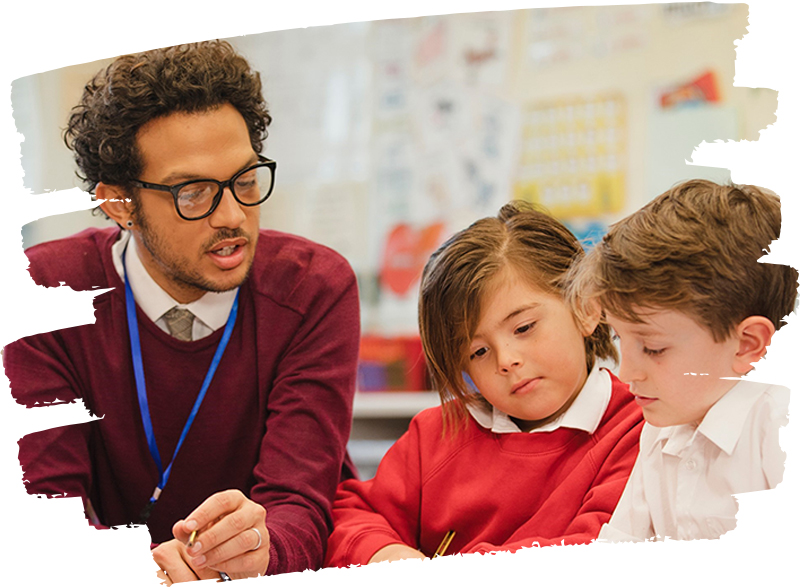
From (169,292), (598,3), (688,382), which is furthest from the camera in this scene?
(169,292)

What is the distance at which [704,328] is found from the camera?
75 centimetres

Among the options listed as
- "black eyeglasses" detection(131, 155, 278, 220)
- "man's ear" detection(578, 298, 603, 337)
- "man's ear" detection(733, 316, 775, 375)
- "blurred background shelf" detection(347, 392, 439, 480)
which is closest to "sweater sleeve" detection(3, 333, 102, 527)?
"black eyeglasses" detection(131, 155, 278, 220)

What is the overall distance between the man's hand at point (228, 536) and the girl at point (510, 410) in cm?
11

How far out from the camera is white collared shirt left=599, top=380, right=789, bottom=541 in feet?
2.46

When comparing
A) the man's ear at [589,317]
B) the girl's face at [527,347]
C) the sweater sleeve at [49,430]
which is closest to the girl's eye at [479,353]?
the girl's face at [527,347]

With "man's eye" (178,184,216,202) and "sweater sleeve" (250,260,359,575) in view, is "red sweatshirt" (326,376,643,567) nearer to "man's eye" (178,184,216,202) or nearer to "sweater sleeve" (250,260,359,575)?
"sweater sleeve" (250,260,359,575)

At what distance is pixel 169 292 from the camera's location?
38.9 inches

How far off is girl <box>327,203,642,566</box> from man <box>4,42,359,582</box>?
0.13 meters

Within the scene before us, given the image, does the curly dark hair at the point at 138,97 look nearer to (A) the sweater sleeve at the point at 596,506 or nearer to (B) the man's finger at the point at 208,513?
(B) the man's finger at the point at 208,513

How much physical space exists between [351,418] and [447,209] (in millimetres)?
290


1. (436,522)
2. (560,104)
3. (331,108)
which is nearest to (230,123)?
(331,108)

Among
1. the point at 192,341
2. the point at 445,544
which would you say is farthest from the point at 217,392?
the point at 445,544

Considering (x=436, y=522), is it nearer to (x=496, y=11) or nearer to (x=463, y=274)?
(x=463, y=274)

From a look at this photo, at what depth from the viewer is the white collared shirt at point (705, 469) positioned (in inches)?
29.6
